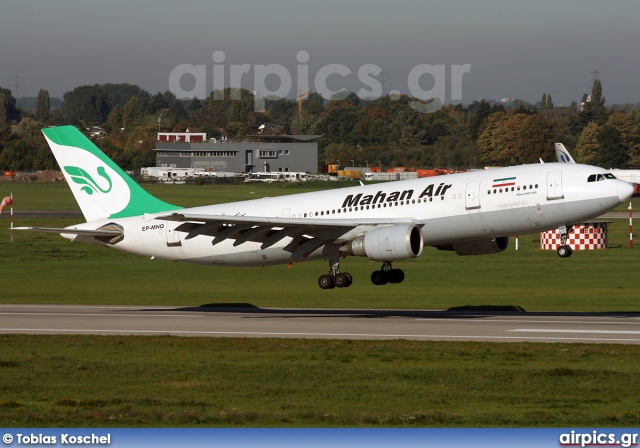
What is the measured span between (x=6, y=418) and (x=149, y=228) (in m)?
23.9

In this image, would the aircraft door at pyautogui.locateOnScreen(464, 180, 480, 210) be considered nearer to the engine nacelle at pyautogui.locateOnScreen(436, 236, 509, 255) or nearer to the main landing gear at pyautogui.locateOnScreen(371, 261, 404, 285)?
the engine nacelle at pyautogui.locateOnScreen(436, 236, 509, 255)

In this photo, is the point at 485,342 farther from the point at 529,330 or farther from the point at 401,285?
the point at 401,285

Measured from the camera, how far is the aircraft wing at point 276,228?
39375 mm

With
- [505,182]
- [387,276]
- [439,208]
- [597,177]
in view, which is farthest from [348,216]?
[597,177]

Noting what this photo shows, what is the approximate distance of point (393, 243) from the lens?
37312mm

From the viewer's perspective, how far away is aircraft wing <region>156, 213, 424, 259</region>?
3938cm

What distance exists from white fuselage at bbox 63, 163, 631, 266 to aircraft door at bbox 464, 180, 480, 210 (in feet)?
0.12

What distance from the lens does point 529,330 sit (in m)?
34.7

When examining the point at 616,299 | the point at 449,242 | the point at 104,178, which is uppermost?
the point at 104,178

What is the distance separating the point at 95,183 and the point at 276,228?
9192 mm

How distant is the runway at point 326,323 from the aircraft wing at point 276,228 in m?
3.04

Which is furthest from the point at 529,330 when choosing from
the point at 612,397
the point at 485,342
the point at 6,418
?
the point at 6,418

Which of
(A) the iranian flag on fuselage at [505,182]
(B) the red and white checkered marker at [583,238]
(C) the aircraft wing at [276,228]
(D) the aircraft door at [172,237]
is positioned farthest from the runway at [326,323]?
(B) the red and white checkered marker at [583,238]

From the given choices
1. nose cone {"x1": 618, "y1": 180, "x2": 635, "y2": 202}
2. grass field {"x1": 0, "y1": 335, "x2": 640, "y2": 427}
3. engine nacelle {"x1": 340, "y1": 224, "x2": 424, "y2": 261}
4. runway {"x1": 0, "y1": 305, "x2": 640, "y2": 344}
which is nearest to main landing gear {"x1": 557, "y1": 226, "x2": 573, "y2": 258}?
runway {"x1": 0, "y1": 305, "x2": 640, "y2": 344}
